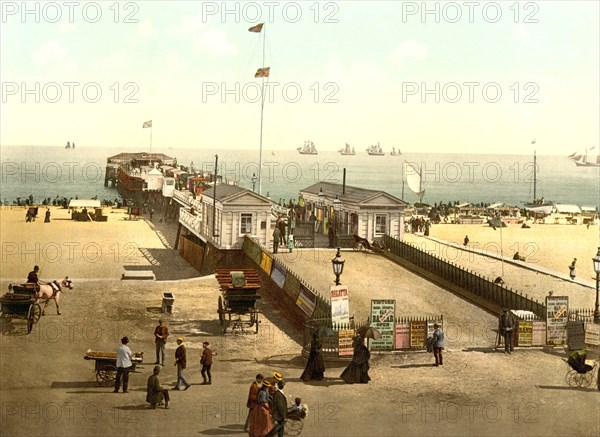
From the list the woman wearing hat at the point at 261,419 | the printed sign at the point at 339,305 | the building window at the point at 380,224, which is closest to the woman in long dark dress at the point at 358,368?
the printed sign at the point at 339,305

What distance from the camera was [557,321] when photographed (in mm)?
22938

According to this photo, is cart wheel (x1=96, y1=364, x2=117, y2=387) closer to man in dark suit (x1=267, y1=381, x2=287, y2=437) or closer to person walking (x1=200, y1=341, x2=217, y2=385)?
person walking (x1=200, y1=341, x2=217, y2=385)

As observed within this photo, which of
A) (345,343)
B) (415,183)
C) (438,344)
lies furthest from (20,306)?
(415,183)

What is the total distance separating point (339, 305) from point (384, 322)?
4.35ft

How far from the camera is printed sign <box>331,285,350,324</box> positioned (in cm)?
2158

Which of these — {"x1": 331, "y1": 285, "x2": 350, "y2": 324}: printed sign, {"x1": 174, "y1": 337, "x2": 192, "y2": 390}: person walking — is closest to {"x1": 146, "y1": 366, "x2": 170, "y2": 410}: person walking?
{"x1": 174, "y1": 337, "x2": 192, "y2": 390}: person walking

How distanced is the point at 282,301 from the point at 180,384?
9339mm

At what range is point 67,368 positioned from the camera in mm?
20234

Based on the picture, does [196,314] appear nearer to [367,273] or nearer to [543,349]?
[367,273]

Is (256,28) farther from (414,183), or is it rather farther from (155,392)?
(414,183)

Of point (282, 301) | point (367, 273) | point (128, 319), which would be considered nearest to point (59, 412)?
point (128, 319)

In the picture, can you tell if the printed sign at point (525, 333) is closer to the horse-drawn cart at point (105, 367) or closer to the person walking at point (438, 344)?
the person walking at point (438, 344)

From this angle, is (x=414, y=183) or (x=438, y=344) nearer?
(x=438, y=344)

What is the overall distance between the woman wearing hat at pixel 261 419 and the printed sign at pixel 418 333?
757cm
